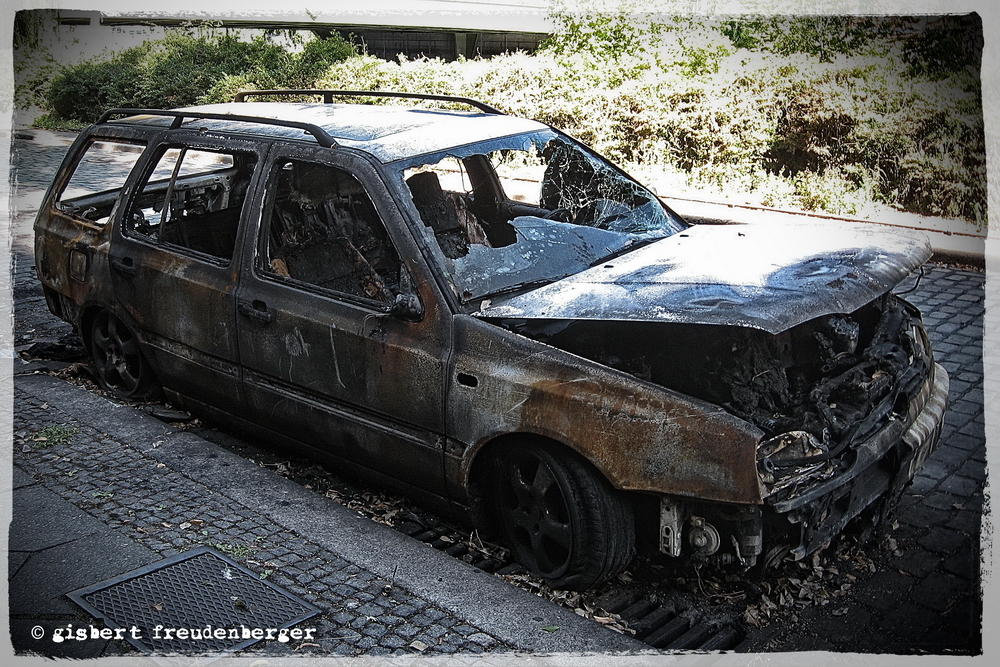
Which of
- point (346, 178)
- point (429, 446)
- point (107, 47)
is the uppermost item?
point (107, 47)

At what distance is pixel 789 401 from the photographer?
352 cm

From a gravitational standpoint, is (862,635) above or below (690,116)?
below

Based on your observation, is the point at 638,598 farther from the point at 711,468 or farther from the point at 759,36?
the point at 759,36

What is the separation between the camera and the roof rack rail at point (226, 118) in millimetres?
4312

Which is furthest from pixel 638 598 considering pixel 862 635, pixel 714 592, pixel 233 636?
pixel 233 636

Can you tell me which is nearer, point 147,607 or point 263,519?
point 147,607

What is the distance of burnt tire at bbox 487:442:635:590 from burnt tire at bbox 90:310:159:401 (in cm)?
261

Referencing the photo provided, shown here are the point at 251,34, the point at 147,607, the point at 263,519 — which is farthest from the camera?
the point at 251,34

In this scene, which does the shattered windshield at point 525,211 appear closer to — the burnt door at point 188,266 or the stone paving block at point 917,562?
the burnt door at point 188,266

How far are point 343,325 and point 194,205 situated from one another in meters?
1.71

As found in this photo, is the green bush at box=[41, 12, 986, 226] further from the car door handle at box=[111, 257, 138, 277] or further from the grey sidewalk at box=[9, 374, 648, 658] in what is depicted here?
the grey sidewalk at box=[9, 374, 648, 658]

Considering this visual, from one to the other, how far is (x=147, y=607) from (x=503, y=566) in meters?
1.42

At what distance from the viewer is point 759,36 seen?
11609mm

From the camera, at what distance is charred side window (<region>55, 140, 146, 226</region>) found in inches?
220
